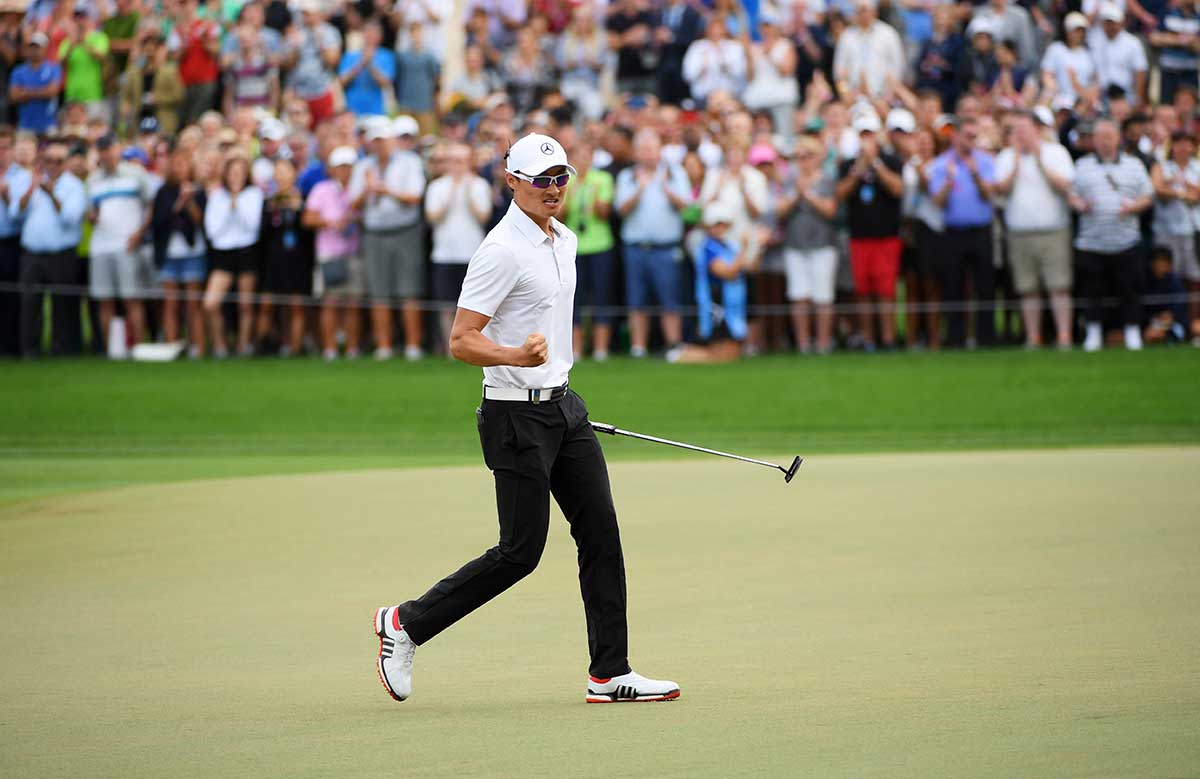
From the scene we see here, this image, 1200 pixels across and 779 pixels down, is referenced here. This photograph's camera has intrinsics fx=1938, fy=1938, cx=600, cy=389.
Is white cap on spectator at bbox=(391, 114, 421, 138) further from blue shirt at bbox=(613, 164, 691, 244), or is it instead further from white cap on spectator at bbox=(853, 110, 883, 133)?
white cap on spectator at bbox=(853, 110, 883, 133)

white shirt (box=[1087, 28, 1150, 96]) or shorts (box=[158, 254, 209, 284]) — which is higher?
white shirt (box=[1087, 28, 1150, 96])

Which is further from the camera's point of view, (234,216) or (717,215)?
(234,216)

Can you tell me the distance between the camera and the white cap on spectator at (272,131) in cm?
2375

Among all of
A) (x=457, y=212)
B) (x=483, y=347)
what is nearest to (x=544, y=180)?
(x=483, y=347)

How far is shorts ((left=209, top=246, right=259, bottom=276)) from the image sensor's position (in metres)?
23.4

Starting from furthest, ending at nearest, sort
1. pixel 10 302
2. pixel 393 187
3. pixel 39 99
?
pixel 39 99
pixel 10 302
pixel 393 187

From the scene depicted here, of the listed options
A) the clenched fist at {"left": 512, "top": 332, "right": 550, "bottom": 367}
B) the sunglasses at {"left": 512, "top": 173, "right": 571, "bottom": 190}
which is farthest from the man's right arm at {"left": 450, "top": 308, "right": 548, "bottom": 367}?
the sunglasses at {"left": 512, "top": 173, "right": 571, "bottom": 190}

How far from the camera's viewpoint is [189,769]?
249 inches

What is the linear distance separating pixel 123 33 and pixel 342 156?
→ 18.3 ft

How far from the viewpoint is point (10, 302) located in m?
24.2

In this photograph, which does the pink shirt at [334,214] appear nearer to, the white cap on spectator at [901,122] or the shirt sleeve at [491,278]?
the white cap on spectator at [901,122]

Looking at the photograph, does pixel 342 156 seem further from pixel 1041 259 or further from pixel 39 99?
pixel 1041 259

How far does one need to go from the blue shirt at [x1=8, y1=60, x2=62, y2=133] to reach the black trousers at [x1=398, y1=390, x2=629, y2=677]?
20017 millimetres

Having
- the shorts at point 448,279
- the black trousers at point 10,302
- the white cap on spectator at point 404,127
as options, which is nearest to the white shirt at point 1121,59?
the shorts at point 448,279
